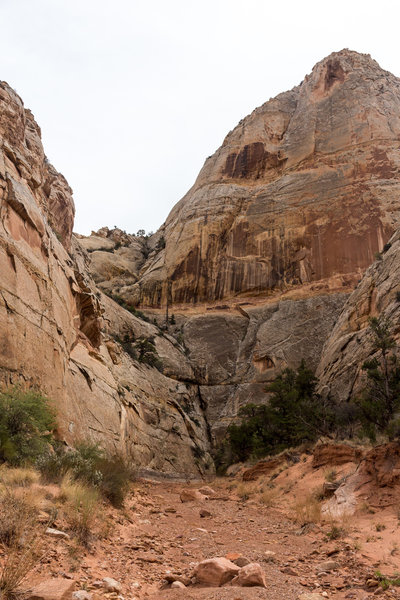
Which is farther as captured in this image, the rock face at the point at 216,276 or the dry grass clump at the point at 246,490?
the dry grass clump at the point at 246,490

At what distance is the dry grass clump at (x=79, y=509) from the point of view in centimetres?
608

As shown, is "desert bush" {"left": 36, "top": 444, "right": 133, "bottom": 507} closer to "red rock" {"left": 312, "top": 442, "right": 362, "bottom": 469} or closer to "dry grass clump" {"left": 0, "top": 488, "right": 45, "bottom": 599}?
"dry grass clump" {"left": 0, "top": 488, "right": 45, "bottom": 599}

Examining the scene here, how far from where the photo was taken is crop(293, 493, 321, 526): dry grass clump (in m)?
10.3

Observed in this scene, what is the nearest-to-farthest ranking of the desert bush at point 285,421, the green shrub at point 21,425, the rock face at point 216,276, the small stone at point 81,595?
the small stone at point 81,595 < the green shrub at point 21,425 < the rock face at point 216,276 < the desert bush at point 285,421

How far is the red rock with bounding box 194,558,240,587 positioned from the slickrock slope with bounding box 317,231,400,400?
53.0 ft

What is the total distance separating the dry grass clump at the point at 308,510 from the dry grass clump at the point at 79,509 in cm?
560

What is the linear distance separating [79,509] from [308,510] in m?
6.65

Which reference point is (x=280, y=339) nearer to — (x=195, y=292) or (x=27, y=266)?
(x=195, y=292)

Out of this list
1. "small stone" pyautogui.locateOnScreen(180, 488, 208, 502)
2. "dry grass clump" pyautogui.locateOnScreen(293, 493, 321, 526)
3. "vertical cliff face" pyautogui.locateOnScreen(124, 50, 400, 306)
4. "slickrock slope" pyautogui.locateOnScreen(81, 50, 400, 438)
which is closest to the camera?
"dry grass clump" pyautogui.locateOnScreen(293, 493, 321, 526)

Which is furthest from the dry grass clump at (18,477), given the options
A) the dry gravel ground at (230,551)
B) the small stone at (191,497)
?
the small stone at (191,497)

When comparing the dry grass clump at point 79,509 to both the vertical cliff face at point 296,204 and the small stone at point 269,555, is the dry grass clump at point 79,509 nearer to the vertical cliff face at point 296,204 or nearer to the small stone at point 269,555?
the small stone at point 269,555

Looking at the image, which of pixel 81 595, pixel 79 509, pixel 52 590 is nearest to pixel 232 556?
pixel 79 509

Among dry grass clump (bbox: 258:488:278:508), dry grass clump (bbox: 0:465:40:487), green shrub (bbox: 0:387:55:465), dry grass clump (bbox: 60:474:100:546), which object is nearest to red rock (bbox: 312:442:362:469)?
dry grass clump (bbox: 258:488:278:508)

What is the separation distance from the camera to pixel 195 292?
4603cm
